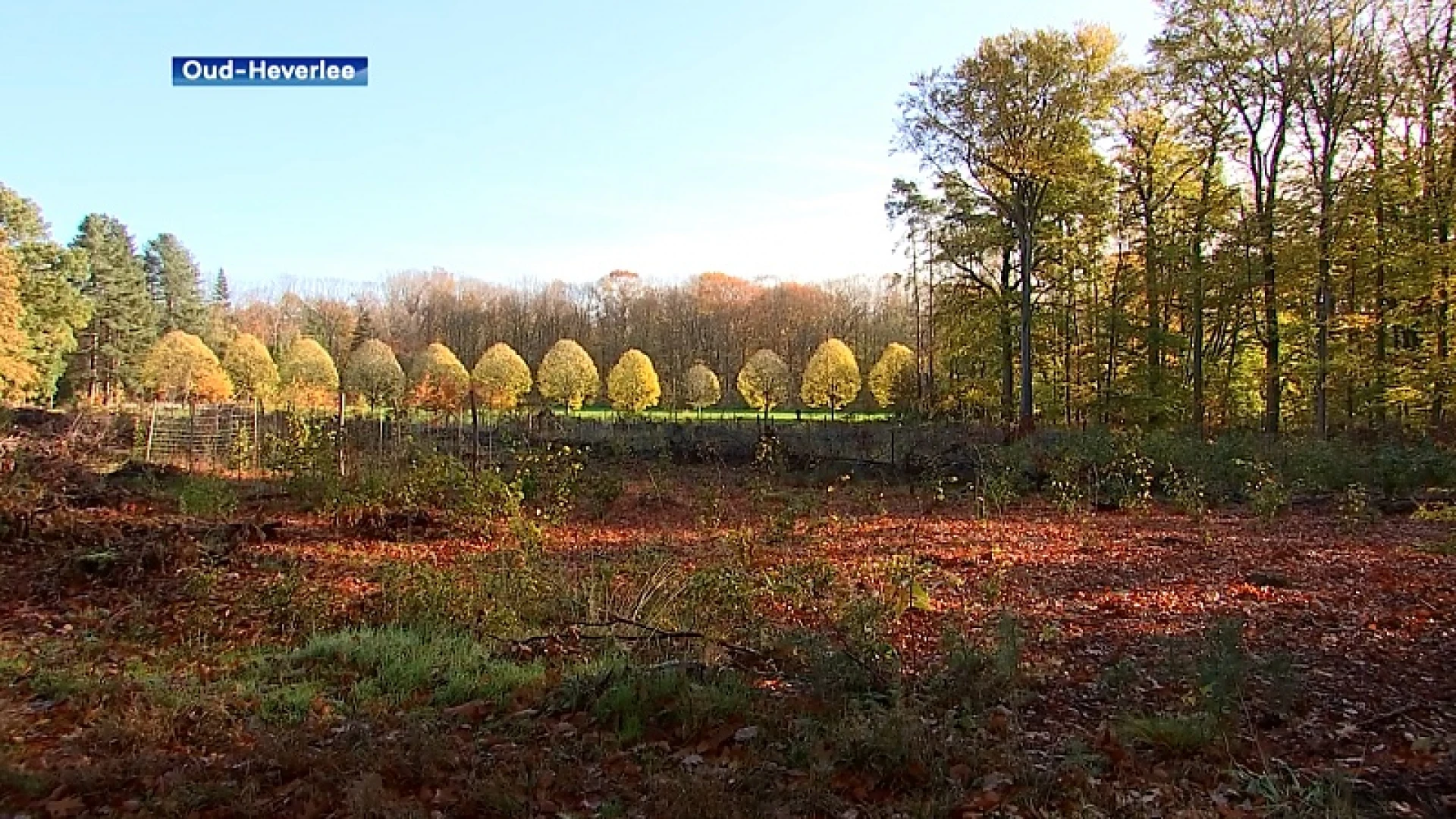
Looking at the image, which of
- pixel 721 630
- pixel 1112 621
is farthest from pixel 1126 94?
pixel 721 630

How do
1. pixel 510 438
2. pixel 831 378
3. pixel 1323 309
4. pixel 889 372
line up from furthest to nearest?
pixel 831 378, pixel 889 372, pixel 1323 309, pixel 510 438

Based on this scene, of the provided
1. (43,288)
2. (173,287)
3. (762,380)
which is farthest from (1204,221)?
(173,287)

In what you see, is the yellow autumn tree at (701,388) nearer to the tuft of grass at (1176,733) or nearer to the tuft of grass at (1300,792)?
the tuft of grass at (1176,733)

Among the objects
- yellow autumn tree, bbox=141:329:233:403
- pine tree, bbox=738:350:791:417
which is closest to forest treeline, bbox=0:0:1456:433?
yellow autumn tree, bbox=141:329:233:403

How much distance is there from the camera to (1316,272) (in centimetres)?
1650

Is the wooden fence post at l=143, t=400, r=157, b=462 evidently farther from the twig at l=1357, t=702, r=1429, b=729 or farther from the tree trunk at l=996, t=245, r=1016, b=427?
the tree trunk at l=996, t=245, r=1016, b=427

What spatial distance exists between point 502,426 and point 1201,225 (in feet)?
Answer: 51.4

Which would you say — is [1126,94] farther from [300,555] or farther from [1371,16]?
[300,555]

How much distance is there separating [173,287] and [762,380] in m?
31.9

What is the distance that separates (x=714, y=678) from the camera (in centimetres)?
462

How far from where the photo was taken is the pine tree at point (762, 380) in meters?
36.6

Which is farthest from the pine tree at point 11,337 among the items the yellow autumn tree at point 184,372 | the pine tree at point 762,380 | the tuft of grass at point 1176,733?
the tuft of grass at point 1176,733

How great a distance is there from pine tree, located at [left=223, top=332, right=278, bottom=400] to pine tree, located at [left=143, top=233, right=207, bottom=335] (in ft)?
41.1

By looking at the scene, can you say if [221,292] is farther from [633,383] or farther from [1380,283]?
[1380,283]
